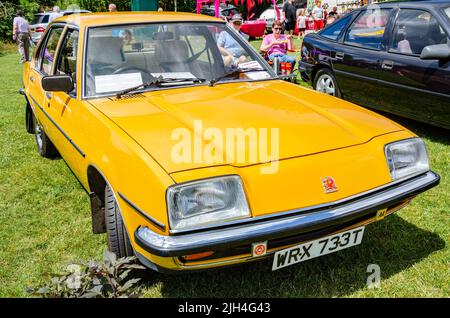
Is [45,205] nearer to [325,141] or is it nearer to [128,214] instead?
[128,214]

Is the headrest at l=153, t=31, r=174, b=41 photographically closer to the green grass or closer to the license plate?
the green grass

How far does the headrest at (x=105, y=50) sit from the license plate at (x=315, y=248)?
72.5 inches

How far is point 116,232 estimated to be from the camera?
249cm

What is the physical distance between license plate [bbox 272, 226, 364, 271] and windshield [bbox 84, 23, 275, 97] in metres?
1.50

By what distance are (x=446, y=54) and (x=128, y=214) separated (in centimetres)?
384

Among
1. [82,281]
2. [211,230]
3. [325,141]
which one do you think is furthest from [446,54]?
[82,281]

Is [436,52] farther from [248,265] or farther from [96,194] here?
[96,194]

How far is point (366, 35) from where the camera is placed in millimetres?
5641

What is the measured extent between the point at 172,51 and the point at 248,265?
5.57ft

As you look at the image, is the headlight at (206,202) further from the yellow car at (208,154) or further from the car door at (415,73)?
the car door at (415,73)

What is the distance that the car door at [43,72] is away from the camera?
3893 mm

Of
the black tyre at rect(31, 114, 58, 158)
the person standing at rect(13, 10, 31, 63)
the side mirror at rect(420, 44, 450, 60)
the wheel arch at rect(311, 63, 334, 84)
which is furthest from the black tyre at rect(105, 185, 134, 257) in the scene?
the person standing at rect(13, 10, 31, 63)
